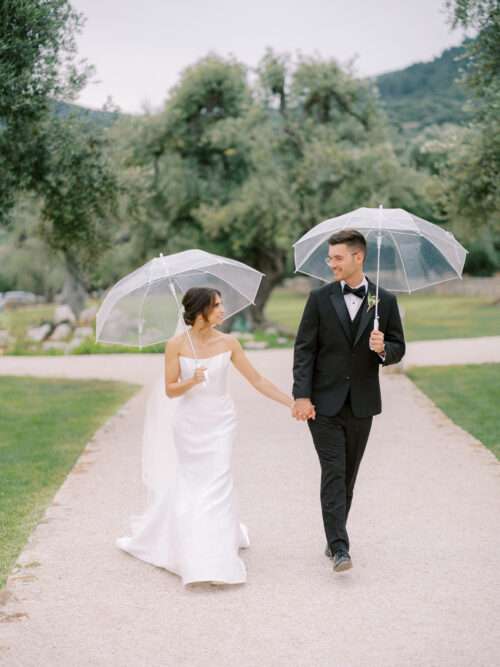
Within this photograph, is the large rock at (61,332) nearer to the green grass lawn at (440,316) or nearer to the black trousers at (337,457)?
the green grass lawn at (440,316)

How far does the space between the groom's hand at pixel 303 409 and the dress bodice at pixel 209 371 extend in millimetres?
532

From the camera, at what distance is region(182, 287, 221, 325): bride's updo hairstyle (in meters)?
5.81

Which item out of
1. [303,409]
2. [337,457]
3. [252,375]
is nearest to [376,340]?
[303,409]

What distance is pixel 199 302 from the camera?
19.1 feet

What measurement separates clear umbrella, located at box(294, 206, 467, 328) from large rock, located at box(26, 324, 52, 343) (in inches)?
875

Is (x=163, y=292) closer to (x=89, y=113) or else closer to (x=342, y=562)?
(x=342, y=562)

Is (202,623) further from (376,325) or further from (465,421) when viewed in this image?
(465,421)

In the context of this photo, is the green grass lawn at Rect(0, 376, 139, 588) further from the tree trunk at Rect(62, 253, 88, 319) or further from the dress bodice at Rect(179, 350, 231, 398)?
the tree trunk at Rect(62, 253, 88, 319)

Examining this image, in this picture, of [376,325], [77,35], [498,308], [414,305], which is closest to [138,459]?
[376,325]

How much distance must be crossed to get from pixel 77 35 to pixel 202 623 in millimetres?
9865

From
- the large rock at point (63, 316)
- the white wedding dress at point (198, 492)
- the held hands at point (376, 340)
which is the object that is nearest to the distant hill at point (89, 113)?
the white wedding dress at point (198, 492)

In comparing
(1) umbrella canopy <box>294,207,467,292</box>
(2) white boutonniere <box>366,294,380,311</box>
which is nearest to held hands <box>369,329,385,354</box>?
(2) white boutonniere <box>366,294,380,311</box>

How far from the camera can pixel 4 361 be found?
2288 centimetres

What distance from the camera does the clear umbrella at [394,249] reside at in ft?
20.7
